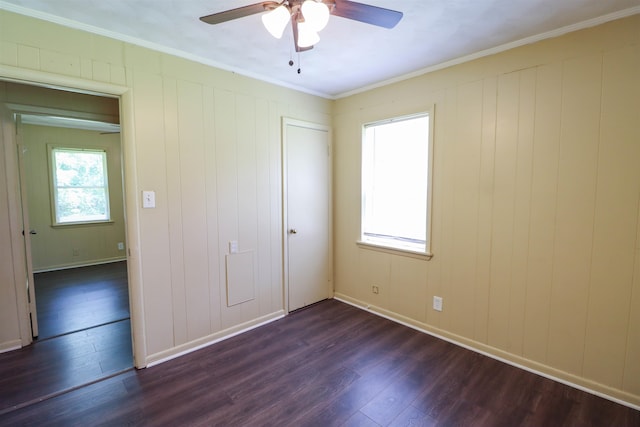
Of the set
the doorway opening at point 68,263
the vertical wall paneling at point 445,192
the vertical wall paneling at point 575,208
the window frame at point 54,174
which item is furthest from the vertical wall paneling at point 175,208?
the window frame at point 54,174

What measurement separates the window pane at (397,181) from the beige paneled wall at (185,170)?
1029 mm

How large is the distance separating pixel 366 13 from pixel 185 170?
184 cm

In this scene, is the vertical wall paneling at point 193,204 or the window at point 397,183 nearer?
the vertical wall paneling at point 193,204

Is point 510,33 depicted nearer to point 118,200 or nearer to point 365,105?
point 365,105

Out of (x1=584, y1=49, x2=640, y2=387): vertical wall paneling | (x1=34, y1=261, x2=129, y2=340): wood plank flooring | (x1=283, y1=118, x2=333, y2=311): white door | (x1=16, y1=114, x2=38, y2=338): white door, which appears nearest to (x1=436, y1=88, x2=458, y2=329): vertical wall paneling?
(x1=584, y1=49, x2=640, y2=387): vertical wall paneling

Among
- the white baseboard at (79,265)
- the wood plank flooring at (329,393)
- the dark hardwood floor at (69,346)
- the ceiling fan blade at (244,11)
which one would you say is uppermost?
the ceiling fan blade at (244,11)

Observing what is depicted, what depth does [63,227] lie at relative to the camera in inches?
203

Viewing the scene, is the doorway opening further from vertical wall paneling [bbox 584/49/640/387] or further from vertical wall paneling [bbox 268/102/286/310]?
vertical wall paneling [bbox 584/49/640/387]

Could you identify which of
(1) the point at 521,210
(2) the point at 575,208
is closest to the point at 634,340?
(2) the point at 575,208

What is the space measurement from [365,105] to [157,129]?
2.09 meters

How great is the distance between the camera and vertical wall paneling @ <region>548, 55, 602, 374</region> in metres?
1.99

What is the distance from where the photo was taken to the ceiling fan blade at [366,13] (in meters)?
1.31

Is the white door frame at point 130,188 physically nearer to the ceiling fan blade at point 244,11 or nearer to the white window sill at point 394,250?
the ceiling fan blade at point 244,11

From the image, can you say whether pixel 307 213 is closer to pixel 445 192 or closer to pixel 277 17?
pixel 445 192
